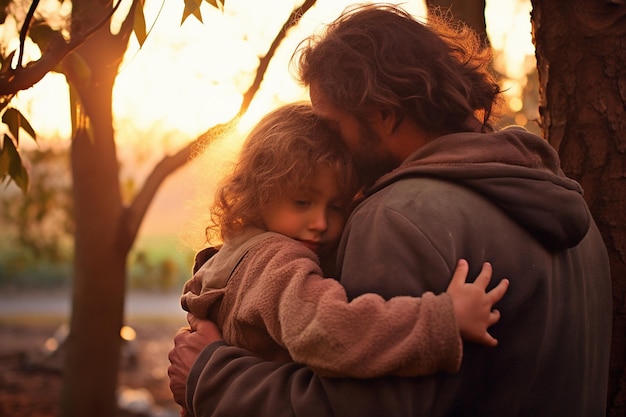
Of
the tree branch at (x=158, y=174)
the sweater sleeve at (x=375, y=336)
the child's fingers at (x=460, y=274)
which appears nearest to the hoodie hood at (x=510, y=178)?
the child's fingers at (x=460, y=274)

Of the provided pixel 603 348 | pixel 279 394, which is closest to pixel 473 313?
pixel 279 394

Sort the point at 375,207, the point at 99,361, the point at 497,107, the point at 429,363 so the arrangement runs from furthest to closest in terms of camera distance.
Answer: the point at 99,361, the point at 497,107, the point at 375,207, the point at 429,363

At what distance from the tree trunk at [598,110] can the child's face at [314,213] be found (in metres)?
→ 0.98

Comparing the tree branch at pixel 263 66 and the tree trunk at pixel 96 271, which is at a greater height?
the tree branch at pixel 263 66

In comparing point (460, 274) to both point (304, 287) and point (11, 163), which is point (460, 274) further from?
point (11, 163)

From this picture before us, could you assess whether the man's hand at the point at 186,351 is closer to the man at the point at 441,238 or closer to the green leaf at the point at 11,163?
the man at the point at 441,238

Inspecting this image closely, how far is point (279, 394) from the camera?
6.98 ft

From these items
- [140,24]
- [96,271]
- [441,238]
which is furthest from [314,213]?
[96,271]

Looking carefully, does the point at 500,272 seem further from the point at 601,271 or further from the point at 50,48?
the point at 50,48

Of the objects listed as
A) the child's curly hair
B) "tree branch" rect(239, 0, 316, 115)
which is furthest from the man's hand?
"tree branch" rect(239, 0, 316, 115)

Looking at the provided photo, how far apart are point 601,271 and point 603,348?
212mm

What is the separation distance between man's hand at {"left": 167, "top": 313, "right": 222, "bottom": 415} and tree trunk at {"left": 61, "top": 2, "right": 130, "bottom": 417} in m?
2.79

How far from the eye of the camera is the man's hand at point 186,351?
251 centimetres

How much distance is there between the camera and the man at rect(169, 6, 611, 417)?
202 cm
